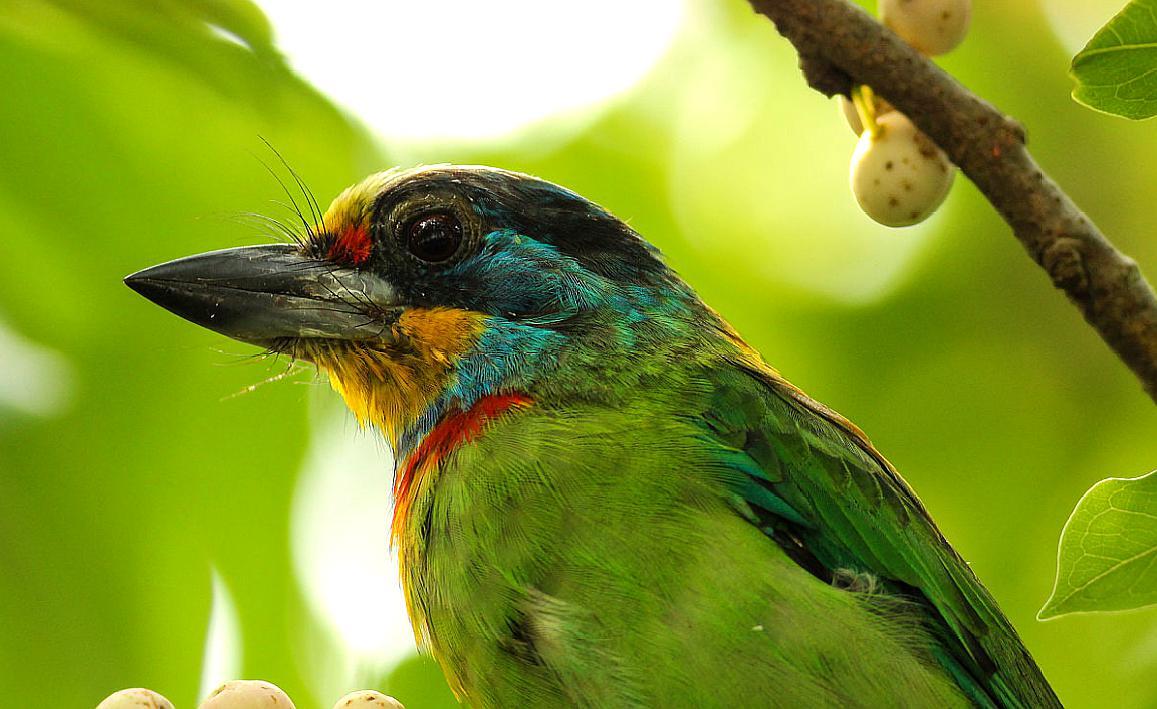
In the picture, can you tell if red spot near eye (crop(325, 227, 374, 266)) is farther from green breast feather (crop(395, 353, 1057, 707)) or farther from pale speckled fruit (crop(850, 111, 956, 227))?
pale speckled fruit (crop(850, 111, 956, 227))

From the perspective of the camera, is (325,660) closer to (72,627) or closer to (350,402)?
(72,627)

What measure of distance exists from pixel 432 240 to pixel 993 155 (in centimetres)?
141

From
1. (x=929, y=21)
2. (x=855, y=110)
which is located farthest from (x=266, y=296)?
(x=929, y=21)

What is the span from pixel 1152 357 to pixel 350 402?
1.84 m

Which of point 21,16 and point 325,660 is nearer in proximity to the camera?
point 21,16

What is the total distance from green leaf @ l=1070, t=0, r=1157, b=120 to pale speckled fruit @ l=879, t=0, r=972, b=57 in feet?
1.99

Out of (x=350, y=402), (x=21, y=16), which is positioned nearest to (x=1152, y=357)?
(x=350, y=402)

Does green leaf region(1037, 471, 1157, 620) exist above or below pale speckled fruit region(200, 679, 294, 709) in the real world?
above

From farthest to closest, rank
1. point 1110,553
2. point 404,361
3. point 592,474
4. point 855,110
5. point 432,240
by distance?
1. point 432,240
2. point 404,361
3. point 855,110
4. point 592,474
5. point 1110,553

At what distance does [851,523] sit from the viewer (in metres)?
3.05

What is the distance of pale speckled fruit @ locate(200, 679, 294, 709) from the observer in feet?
7.98

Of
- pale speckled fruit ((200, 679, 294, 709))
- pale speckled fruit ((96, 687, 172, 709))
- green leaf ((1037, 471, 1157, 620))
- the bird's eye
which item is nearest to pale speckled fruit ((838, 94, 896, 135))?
green leaf ((1037, 471, 1157, 620))

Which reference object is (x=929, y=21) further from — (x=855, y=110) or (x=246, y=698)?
(x=246, y=698)

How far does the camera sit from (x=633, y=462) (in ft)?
9.38
